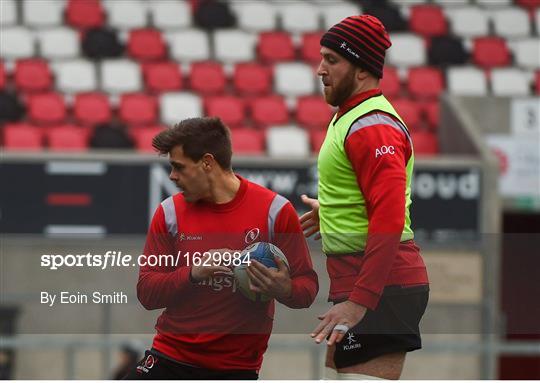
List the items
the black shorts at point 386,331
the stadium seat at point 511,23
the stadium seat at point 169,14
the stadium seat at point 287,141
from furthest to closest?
the stadium seat at point 511,23
the stadium seat at point 169,14
the stadium seat at point 287,141
the black shorts at point 386,331

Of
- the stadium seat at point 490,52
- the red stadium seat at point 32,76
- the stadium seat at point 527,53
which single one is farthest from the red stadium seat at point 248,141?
the stadium seat at point 527,53

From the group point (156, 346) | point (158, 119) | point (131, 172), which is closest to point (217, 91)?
point (158, 119)

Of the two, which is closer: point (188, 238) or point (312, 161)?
point (188, 238)

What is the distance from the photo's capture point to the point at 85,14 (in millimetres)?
16688

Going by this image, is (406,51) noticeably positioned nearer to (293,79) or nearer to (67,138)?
(293,79)

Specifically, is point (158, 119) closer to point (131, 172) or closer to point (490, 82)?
point (131, 172)

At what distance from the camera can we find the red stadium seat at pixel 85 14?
1661 cm

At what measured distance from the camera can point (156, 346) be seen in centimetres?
557

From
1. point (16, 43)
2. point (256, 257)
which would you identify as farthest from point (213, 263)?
point (16, 43)

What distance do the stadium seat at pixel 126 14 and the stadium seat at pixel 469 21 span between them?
3.77 meters

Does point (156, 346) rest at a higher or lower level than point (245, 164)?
higher

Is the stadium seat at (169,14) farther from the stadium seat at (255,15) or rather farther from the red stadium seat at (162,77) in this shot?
the red stadium seat at (162,77)

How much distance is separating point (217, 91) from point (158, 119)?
2.90 ft

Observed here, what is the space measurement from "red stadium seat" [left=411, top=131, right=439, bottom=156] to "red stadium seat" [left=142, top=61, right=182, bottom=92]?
2.71 metres
